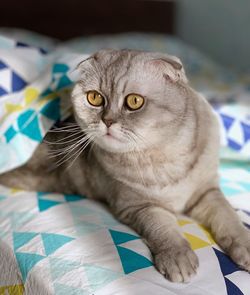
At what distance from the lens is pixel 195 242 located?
941 millimetres

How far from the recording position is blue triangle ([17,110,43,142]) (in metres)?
1.21

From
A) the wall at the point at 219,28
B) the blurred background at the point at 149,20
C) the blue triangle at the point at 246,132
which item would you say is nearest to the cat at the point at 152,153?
the blue triangle at the point at 246,132

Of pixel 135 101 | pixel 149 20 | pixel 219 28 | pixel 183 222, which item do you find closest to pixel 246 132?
pixel 183 222

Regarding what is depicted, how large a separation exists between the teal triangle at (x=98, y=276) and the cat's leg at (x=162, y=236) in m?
0.10

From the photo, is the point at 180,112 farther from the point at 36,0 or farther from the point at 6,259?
the point at 36,0

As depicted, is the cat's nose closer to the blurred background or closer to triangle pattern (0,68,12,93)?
triangle pattern (0,68,12,93)

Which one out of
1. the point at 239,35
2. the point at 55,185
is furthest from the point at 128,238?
the point at 239,35

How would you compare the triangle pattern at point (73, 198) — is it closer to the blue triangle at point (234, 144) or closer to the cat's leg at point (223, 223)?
the cat's leg at point (223, 223)

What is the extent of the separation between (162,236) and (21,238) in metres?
0.33

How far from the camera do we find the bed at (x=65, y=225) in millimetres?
819

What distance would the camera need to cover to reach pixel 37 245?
95cm

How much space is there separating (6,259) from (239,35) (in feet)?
7.68

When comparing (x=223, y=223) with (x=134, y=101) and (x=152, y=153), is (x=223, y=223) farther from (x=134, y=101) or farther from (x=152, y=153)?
(x=134, y=101)

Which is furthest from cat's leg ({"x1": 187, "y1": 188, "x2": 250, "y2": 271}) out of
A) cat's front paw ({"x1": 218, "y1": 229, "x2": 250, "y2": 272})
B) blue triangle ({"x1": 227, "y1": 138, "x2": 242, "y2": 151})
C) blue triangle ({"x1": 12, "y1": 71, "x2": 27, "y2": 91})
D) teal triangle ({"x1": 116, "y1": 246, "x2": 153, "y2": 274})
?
blue triangle ({"x1": 12, "y1": 71, "x2": 27, "y2": 91})
